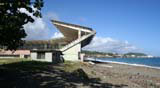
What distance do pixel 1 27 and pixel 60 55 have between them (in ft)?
131

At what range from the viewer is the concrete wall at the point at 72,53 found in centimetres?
5562

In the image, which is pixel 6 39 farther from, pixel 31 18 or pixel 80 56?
pixel 80 56

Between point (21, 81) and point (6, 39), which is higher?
point (6, 39)

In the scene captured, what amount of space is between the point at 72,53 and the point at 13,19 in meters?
41.2

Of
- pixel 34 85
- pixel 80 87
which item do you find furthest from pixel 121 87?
pixel 34 85

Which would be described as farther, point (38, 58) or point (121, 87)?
point (38, 58)

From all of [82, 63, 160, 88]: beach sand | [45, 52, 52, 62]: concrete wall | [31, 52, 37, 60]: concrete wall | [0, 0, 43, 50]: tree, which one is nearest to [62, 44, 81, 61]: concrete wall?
[45, 52, 52, 62]: concrete wall

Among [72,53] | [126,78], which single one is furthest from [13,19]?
[72,53]

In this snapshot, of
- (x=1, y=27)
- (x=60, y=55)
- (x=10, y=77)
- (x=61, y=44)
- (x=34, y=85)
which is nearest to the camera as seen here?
(x=1, y=27)

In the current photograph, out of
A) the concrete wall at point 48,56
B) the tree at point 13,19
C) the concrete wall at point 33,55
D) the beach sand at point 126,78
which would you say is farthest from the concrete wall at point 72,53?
the tree at point 13,19

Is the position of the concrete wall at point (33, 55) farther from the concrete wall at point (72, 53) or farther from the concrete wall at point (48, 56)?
the concrete wall at point (72, 53)

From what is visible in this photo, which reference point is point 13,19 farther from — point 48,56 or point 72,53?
point 72,53

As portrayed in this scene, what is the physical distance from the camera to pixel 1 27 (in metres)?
14.4

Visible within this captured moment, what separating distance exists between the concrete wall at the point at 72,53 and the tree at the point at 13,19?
3878cm
